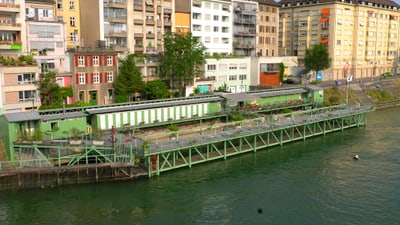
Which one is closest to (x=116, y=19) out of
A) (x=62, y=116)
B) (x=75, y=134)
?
(x=62, y=116)

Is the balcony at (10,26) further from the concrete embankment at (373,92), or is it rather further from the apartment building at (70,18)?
the concrete embankment at (373,92)

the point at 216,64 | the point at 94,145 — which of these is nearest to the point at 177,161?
the point at 94,145

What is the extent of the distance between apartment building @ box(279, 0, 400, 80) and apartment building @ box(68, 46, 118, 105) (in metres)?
63.9

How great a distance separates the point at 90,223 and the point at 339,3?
9580 cm

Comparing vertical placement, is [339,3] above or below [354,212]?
above

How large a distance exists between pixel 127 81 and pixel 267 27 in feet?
176

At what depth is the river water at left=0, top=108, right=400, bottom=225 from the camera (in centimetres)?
3384

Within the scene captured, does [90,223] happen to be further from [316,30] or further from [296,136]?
[316,30]

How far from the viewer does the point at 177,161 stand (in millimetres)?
46344

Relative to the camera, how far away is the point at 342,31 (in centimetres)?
11444

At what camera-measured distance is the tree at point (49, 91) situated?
55.1m

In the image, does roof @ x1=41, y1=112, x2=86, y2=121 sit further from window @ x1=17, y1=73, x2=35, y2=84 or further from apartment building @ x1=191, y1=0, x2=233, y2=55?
apartment building @ x1=191, y1=0, x2=233, y2=55

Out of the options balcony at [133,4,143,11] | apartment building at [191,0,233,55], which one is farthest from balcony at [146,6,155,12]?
apartment building at [191,0,233,55]

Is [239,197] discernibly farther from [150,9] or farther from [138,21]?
[150,9]
